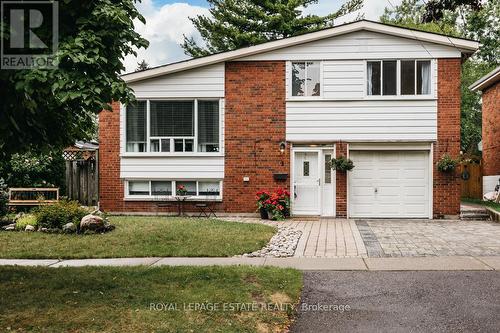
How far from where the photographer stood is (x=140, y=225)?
41.6 ft

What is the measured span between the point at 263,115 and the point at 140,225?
5774 mm

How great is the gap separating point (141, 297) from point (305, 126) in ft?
35.3

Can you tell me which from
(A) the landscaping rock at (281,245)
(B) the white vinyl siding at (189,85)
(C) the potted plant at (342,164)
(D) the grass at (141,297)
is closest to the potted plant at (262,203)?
(C) the potted plant at (342,164)

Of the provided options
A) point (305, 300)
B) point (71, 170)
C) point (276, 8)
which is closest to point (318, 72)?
point (71, 170)

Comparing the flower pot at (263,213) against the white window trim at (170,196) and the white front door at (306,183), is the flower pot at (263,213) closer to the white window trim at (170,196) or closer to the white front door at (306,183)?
the white front door at (306,183)

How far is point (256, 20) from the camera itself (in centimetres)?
3322

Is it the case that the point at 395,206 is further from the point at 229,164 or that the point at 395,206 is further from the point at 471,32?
the point at 471,32

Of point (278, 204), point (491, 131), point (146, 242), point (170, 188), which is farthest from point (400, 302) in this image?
point (491, 131)

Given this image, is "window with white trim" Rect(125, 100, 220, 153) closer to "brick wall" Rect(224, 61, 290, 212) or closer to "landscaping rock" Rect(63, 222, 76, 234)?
"brick wall" Rect(224, 61, 290, 212)

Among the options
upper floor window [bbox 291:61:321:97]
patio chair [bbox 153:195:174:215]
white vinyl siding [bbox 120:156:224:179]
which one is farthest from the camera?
patio chair [bbox 153:195:174:215]

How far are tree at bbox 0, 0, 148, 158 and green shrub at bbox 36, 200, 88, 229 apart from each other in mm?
5942

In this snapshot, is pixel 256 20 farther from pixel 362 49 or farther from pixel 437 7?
pixel 437 7

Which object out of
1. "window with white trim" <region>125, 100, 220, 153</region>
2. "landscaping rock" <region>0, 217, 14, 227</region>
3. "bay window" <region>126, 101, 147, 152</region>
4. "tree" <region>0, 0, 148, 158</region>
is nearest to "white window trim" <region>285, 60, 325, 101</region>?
"window with white trim" <region>125, 100, 220, 153</region>

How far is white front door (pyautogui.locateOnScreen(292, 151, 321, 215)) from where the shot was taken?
52.3 ft
